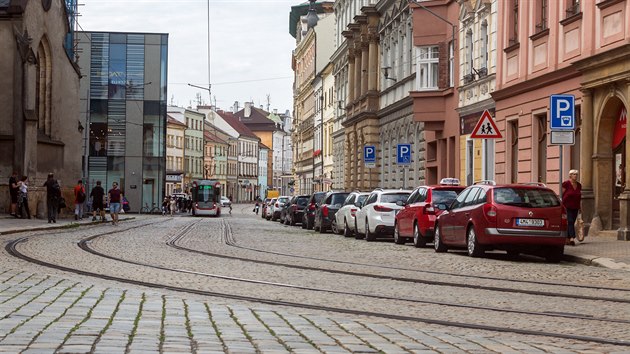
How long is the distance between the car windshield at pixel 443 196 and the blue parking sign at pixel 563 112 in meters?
5.02

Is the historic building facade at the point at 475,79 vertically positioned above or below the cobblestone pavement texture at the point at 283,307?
above

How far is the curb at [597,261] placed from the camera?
1833 centimetres

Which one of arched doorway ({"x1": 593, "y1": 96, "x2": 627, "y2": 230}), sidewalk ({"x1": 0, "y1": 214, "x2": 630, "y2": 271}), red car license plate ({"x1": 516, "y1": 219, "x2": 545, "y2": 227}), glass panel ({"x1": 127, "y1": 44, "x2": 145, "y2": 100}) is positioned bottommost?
sidewalk ({"x1": 0, "y1": 214, "x2": 630, "y2": 271})

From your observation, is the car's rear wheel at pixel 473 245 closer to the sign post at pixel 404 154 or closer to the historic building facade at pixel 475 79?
the historic building facade at pixel 475 79

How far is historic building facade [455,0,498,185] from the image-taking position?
36125mm

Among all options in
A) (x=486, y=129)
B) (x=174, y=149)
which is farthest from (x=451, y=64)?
(x=174, y=149)

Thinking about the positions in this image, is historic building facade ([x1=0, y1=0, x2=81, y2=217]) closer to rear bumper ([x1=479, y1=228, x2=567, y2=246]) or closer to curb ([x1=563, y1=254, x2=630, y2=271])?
rear bumper ([x1=479, y1=228, x2=567, y2=246])

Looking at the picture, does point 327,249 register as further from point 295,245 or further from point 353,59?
point 353,59

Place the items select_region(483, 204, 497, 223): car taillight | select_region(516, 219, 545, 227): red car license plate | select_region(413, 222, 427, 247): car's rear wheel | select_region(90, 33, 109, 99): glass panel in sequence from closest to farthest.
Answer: select_region(516, 219, 545, 227): red car license plate < select_region(483, 204, 497, 223): car taillight < select_region(413, 222, 427, 247): car's rear wheel < select_region(90, 33, 109, 99): glass panel

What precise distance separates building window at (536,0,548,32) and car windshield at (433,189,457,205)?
21.9ft

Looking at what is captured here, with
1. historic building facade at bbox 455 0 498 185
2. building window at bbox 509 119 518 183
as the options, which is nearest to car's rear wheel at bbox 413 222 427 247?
building window at bbox 509 119 518 183

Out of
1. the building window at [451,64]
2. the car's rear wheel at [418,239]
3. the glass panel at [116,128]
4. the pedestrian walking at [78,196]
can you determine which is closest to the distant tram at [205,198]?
the glass panel at [116,128]

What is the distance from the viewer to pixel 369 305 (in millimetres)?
11859

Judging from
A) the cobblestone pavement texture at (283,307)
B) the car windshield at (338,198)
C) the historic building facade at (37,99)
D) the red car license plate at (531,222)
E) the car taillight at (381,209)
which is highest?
the historic building facade at (37,99)
